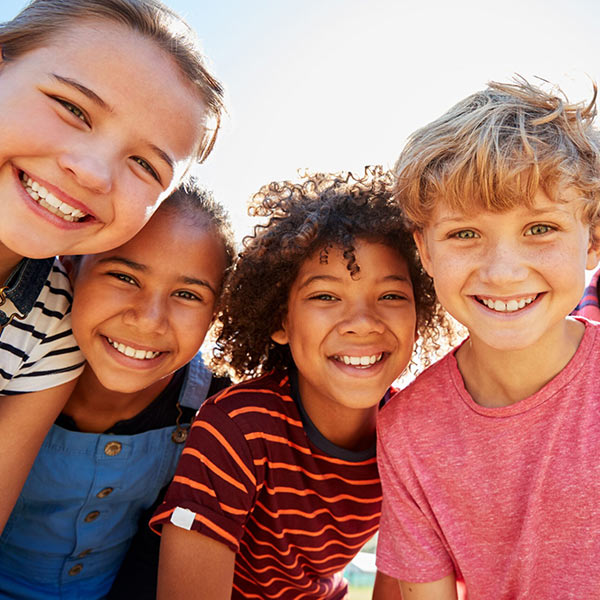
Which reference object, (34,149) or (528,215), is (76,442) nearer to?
(34,149)

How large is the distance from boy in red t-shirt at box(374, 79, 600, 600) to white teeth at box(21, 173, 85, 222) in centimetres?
102

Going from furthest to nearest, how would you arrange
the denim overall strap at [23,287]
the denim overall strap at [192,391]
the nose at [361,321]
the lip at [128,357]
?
the denim overall strap at [192,391], the lip at [128,357], the nose at [361,321], the denim overall strap at [23,287]

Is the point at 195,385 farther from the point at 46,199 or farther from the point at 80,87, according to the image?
the point at 80,87

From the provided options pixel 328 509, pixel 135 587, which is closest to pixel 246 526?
pixel 328 509

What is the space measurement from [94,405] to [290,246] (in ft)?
3.09

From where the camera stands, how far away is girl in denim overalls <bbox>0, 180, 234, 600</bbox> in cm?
212

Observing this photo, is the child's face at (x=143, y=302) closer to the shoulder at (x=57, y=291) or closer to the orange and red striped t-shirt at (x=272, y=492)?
the shoulder at (x=57, y=291)

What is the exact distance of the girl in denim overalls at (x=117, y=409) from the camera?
2.12 m

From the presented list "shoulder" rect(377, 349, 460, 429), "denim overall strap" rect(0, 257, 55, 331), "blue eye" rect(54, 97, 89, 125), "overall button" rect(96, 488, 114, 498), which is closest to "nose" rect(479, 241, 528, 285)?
"shoulder" rect(377, 349, 460, 429)

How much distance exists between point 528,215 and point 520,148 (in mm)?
202

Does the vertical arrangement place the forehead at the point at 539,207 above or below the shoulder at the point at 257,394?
above

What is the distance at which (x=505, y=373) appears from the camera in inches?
Result: 74.2

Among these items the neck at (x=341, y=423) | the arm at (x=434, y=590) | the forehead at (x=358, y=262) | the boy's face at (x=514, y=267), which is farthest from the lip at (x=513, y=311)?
the arm at (x=434, y=590)

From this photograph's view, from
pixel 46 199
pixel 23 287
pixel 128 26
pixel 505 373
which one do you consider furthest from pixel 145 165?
pixel 505 373
